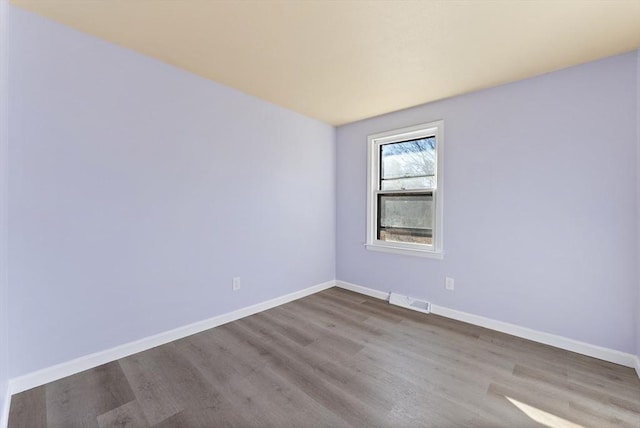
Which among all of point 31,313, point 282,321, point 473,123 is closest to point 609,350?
point 473,123

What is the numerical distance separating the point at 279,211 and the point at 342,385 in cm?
199

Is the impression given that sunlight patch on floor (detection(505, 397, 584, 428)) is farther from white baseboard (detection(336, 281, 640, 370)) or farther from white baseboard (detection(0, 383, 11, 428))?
white baseboard (detection(0, 383, 11, 428))

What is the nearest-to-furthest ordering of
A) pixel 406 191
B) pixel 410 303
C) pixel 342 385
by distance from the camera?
pixel 342 385 < pixel 410 303 < pixel 406 191

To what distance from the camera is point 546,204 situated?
7.77 ft

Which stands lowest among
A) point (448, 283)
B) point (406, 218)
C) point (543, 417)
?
point (543, 417)

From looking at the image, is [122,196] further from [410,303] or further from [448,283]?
[448,283]

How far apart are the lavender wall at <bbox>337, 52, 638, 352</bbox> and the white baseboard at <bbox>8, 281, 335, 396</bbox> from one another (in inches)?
81.1

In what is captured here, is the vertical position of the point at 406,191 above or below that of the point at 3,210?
above

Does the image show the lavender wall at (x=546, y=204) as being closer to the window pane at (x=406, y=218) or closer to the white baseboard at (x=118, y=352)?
the window pane at (x=406, y=218)

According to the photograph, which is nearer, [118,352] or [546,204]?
[118,352]

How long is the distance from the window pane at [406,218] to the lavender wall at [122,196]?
145cm

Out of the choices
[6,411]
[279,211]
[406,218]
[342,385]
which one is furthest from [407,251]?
[6,411]

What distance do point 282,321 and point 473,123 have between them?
9.26ft

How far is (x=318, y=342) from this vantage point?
240 centimetres
